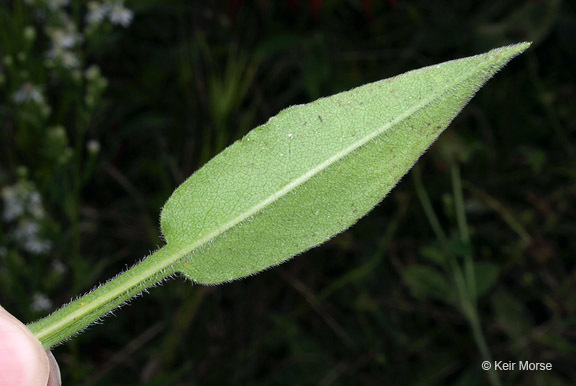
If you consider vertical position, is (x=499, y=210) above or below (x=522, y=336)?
above

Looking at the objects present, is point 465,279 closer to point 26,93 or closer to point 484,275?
point 484,275

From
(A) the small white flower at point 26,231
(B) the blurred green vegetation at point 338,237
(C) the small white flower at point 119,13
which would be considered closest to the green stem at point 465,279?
(B) the blurred green vegetation at point 338,237

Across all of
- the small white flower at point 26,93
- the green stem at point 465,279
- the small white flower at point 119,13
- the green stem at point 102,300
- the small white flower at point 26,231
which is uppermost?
the small white flower at point 119,13

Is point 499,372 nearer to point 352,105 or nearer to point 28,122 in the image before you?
point 352,105

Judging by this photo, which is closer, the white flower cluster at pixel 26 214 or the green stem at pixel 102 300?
the green stem at pixel 102 300

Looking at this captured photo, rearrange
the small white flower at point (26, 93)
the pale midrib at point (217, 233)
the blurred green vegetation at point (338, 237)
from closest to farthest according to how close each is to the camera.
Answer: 1. the pale midrib at point (217, 233)
2. the small white flower at point (26, 93)
3. the blurred green vegetation at point (338, 237)

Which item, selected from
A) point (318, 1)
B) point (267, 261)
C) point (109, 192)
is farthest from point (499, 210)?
point (267, 261)

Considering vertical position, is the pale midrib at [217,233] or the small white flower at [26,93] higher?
the pale midrib at [217,233]

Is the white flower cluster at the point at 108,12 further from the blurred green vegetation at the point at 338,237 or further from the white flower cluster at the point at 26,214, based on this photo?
the white flower cluster at the point at 26,214

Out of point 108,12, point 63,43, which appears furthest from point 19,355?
point 108,12
